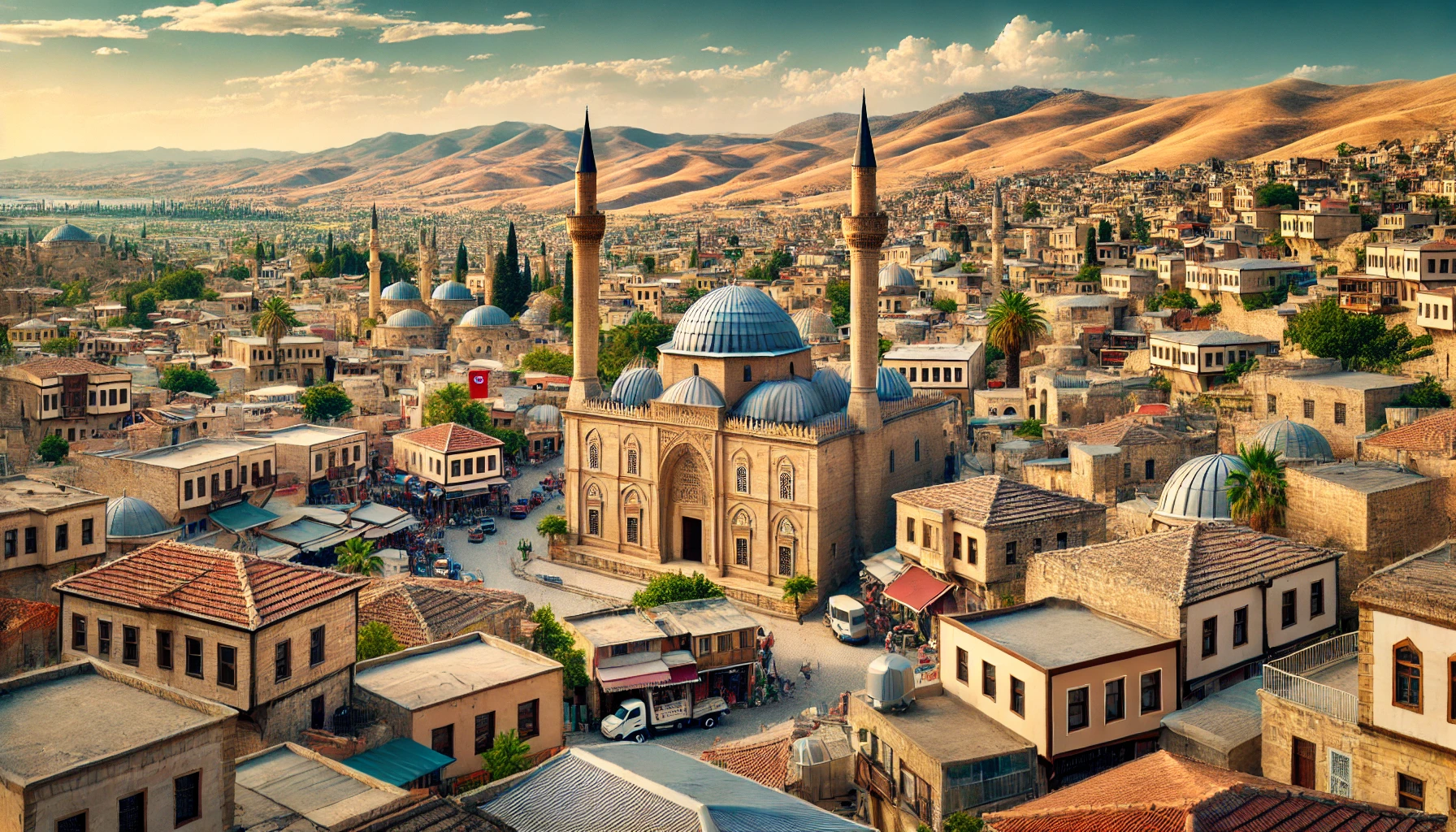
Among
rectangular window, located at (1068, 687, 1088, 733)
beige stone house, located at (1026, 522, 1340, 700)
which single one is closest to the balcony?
beige stone house, located at (1026, 522, 1340, 700)

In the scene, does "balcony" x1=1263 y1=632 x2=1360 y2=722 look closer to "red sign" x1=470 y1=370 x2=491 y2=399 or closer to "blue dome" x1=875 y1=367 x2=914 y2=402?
"blue dome" x1=875 y1=367 x2=914 y2=402

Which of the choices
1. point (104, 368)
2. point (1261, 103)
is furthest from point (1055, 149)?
point (104, 368)

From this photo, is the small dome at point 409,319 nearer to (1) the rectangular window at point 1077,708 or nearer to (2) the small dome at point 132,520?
(2) the small dome at point 132,520

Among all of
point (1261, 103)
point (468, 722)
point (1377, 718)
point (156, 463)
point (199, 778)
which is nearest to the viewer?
point (199, 778)

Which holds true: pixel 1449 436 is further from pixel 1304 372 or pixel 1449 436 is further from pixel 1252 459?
pixel 1304 372

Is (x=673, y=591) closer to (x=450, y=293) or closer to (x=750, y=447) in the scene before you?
(x=750, y=447)

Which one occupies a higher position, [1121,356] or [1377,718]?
[1121,356]

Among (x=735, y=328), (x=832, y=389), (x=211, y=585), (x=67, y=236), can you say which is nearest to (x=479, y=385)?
(x=735, y=328)

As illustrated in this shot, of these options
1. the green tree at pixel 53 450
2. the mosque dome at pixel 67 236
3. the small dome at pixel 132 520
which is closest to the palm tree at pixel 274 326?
the green tree at pixel 53 450
